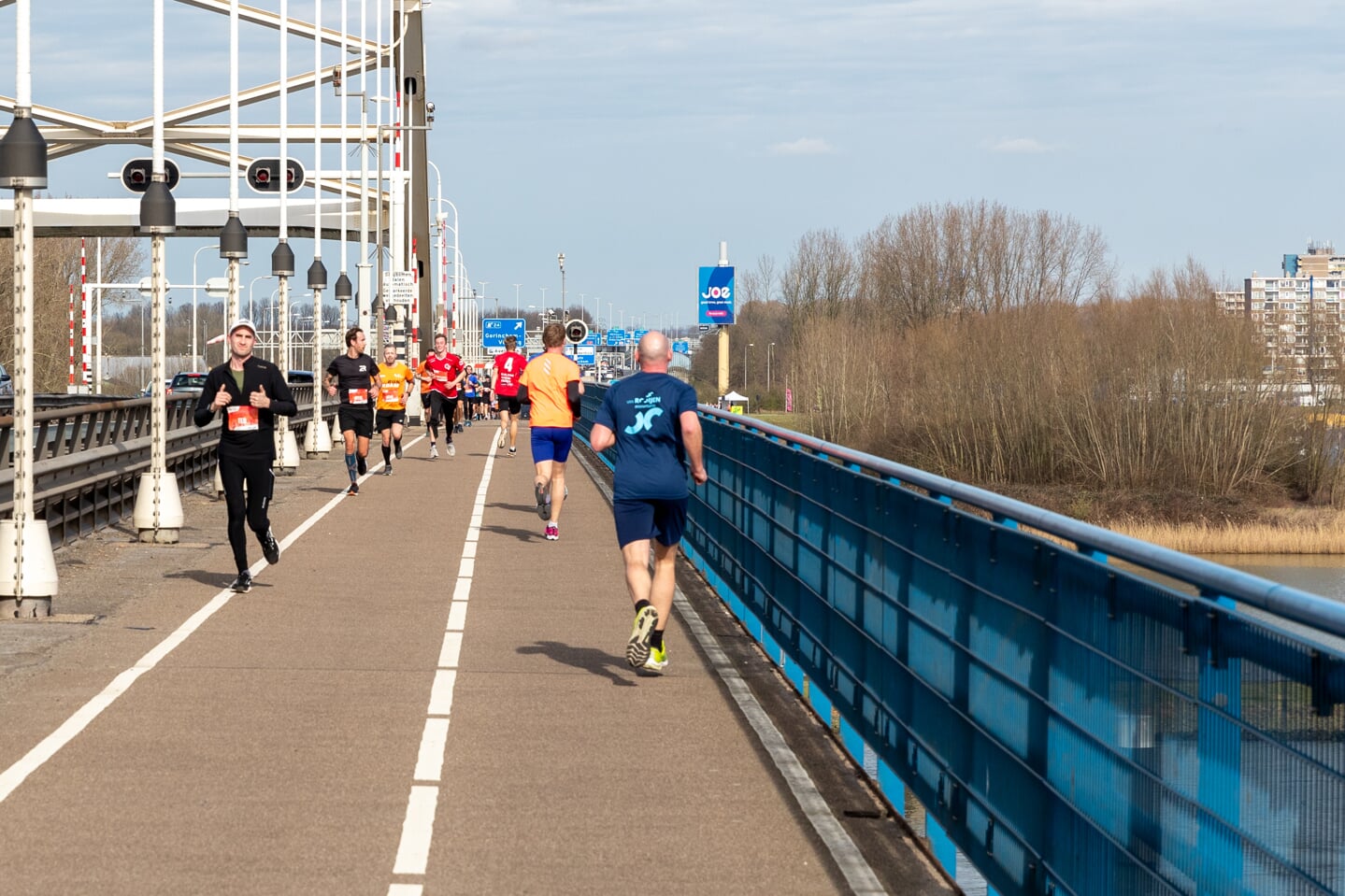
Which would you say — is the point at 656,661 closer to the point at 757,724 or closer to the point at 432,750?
the point at 757,724

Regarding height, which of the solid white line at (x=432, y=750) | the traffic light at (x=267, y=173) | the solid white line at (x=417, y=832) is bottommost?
the solid white line at (x=432, y=750)

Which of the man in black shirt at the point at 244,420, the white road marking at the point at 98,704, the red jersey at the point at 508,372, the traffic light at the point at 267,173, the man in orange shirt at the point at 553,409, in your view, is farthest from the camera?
the traffic light at the point at 267,173

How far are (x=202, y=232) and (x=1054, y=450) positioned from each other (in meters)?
33.1

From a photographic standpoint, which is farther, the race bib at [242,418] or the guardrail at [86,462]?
the guardrail at [86,462]

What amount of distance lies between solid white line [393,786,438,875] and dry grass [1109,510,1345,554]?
188 ft

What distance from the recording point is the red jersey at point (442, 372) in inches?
1410

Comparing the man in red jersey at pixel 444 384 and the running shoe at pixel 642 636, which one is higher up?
the man in red jersey at pixel 444 384

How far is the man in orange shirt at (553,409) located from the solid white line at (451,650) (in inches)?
261

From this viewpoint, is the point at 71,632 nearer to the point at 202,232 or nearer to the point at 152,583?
the point at 152,583

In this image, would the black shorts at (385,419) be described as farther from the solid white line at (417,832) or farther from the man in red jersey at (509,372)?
the solid white line at (417,832)

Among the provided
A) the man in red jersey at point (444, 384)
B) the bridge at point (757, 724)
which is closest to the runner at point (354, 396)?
the bridge at point (757, 724)

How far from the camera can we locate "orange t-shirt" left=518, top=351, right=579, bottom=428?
18.9 metres

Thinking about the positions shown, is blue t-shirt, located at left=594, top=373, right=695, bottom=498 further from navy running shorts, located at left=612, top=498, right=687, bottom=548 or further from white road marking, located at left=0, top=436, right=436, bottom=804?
white road marking, located at left=0, top=436, right=436, bottom=804

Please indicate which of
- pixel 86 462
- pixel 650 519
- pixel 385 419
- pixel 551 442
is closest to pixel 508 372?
pixel 385 419
